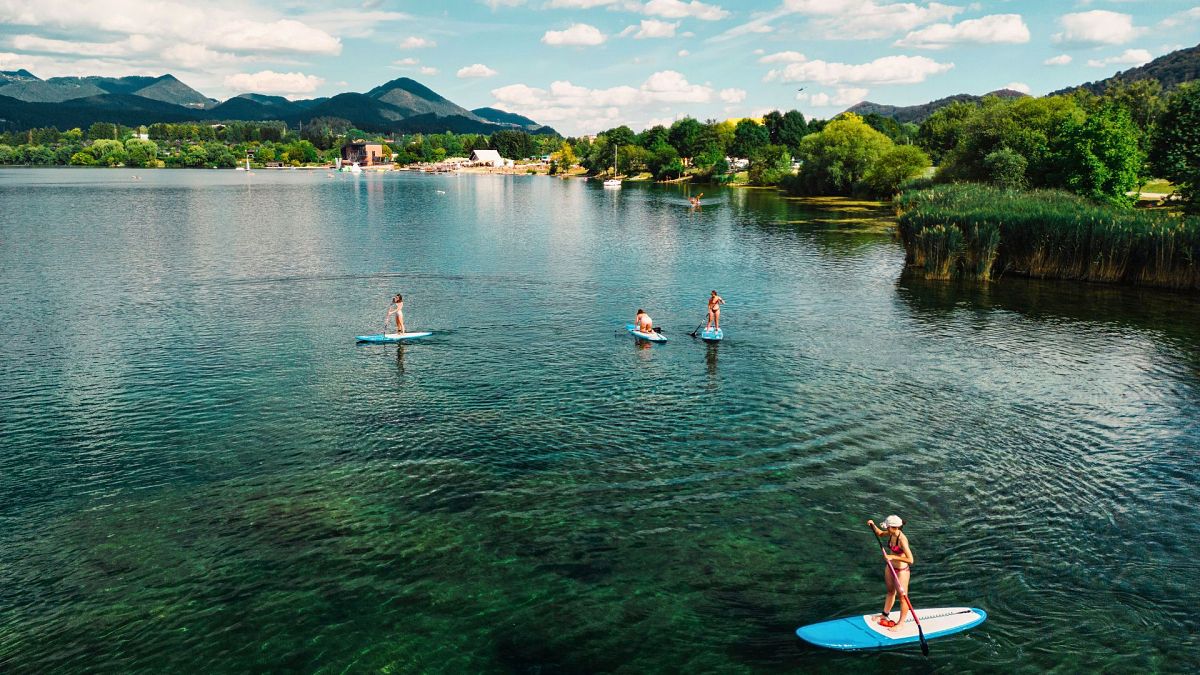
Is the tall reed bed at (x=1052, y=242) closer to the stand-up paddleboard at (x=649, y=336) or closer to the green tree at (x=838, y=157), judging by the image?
the stand-up paddleboard at (x=649, y=336)

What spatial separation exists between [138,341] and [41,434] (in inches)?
622

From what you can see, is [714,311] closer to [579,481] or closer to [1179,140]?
[579,481]

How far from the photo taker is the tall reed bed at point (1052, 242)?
202 ft

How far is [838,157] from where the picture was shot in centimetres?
17912

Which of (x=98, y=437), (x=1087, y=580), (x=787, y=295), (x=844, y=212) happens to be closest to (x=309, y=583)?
(x=98, y=437)

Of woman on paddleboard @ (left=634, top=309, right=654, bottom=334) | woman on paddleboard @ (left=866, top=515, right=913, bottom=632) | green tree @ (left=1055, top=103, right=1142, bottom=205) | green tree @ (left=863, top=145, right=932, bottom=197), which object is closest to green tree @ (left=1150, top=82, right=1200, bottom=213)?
green tree @ (left=1055, top=103, right=1142, bottom=205)

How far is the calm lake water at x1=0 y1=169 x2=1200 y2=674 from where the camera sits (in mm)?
20031

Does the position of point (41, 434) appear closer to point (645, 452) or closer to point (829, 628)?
point (645, 452)

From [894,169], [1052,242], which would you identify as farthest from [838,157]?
[1052,242]

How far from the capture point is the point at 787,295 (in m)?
64.5

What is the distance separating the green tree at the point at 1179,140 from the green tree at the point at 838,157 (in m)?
74.1

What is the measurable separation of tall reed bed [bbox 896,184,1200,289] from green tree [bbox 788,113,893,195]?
334 feet

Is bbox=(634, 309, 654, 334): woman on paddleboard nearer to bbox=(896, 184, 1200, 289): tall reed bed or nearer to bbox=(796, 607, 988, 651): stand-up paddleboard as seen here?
bbox=(796, 607, 988, 651): stand-up paddleboard

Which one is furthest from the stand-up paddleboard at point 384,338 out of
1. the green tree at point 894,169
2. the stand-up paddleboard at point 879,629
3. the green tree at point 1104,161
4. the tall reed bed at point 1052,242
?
the green tree at point 894,169
